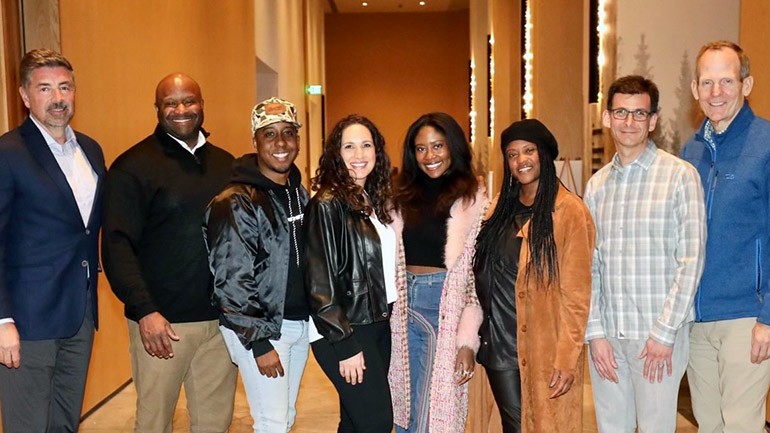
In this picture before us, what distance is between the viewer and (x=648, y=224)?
7.62 ft

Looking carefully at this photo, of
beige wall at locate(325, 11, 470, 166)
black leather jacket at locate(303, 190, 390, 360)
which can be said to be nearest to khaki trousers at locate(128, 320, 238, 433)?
black leather jacket at locate(303, 190, 390, 360)

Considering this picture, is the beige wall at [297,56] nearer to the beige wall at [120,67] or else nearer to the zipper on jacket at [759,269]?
the beige wall at [120,67]

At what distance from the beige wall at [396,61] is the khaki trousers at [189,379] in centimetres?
1636

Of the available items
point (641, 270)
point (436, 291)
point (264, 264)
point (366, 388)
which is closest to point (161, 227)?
point (264, 264)

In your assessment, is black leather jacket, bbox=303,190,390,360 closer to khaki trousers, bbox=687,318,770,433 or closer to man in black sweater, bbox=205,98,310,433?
man in black sweater, bbox=205,98,310,433

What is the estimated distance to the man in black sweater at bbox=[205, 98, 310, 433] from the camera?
7.57 ft

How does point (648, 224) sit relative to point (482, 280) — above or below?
above

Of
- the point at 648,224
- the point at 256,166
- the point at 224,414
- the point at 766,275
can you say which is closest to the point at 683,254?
the point at 648,224

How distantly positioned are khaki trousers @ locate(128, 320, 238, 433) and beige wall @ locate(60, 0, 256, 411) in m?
1.61

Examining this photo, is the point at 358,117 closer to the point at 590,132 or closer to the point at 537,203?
the point at 537,203

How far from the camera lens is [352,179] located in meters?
2.51

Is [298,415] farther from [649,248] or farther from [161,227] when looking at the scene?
[649,248]

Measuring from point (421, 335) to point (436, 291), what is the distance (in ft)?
0.64

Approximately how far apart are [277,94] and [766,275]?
9031 millimetres
